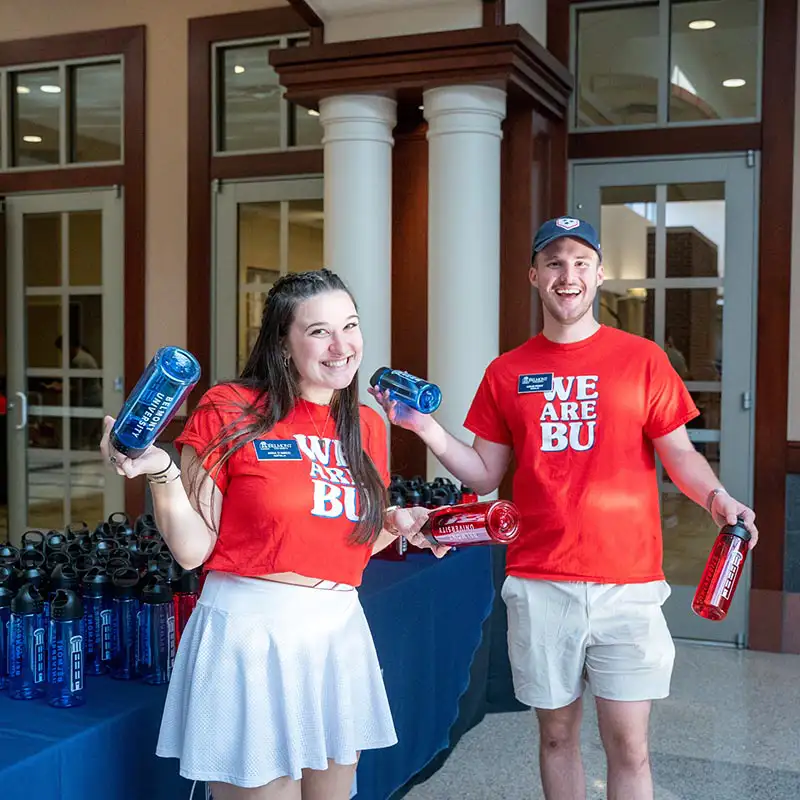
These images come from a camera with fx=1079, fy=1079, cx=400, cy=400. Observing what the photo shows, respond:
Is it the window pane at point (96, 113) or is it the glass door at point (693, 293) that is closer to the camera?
the glass door at point (693, 293)

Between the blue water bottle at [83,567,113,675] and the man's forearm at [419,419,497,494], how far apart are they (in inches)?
30.5

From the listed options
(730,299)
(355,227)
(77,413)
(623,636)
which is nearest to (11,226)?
(77,413)

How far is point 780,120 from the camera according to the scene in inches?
188

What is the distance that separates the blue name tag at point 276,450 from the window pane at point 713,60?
149 inches

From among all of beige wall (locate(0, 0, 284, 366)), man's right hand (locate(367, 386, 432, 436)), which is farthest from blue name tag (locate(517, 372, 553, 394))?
beige wall (locate(0, 0, 284, 366))

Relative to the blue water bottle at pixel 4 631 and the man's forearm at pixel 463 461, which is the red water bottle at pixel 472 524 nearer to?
the man's forearm at pixel 463 461

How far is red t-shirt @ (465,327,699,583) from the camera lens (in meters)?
2.25

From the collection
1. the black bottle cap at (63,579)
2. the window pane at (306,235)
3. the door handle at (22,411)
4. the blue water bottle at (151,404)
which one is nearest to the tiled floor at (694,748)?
the black bottle cap at (63,579)

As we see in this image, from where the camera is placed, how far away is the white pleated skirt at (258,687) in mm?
1698

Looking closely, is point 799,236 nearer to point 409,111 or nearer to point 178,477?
point 409,111

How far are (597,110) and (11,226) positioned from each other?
11.2ft

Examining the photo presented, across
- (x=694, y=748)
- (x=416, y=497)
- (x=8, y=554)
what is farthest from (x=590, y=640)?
(x=694, y=748)

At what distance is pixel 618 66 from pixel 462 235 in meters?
1.35

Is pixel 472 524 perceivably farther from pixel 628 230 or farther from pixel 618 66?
pixel 618 66
